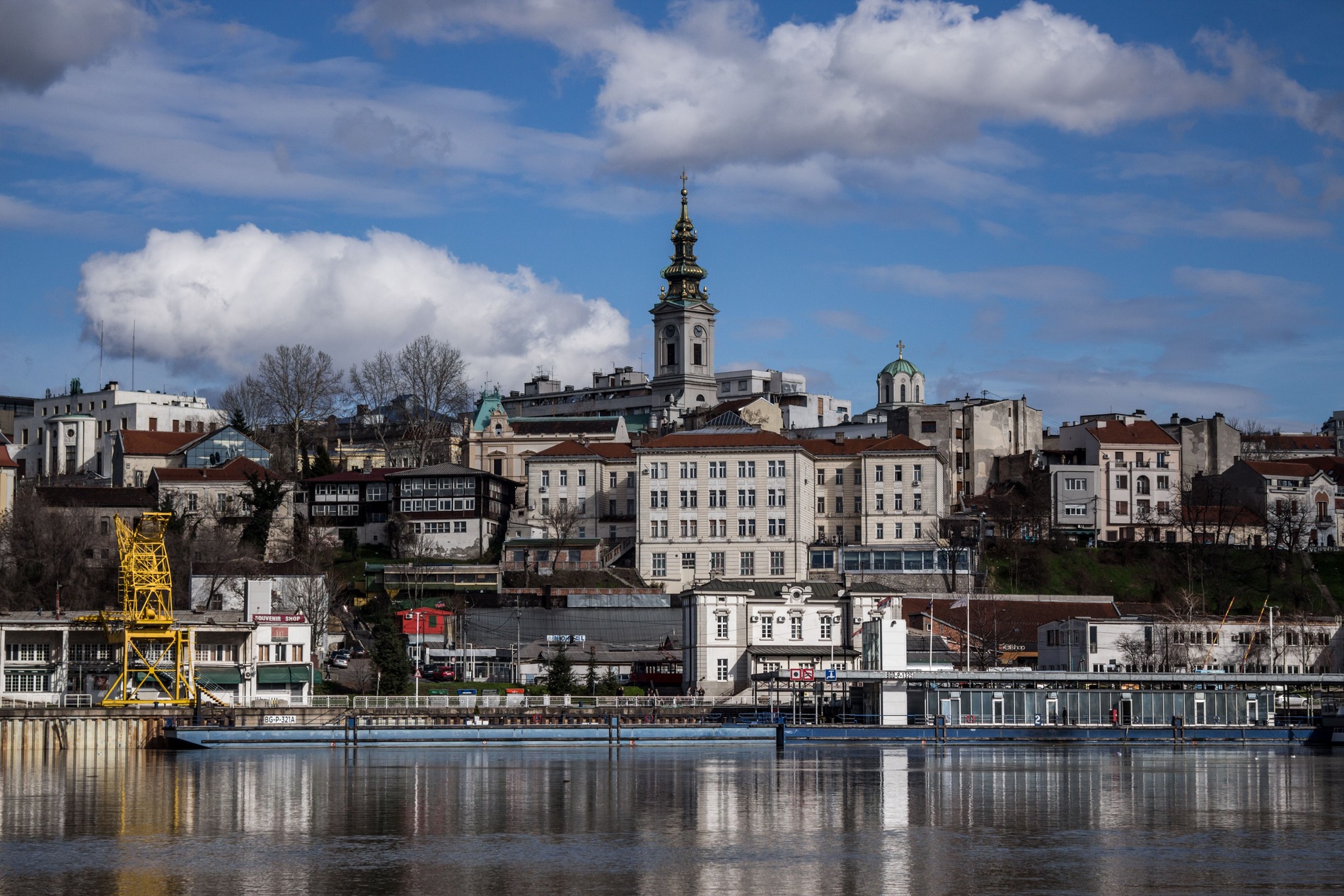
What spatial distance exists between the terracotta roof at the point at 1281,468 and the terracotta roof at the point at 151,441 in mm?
82147

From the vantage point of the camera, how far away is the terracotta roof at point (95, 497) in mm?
114312

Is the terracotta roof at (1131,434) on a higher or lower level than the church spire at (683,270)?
lower

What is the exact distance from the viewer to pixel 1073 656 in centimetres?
9300

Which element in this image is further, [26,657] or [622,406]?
[622,406]

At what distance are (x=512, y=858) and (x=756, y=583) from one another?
57.1 meters

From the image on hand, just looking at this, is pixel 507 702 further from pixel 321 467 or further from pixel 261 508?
pixel 321 467

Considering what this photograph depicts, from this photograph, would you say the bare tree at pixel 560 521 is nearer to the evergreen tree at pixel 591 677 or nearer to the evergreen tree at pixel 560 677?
the evergreen tree at pixel 591 677

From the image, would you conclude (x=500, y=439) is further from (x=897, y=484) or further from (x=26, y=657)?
(x=26, y=657)

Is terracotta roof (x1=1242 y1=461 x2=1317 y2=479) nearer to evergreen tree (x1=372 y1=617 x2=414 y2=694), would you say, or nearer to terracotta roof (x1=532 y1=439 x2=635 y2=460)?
terracotta roof (x1=532 y1=439 x2=635 y2=460)

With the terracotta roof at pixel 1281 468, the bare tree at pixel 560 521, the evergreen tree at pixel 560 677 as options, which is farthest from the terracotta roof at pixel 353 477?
the terracotta roof at pixel 1281 468

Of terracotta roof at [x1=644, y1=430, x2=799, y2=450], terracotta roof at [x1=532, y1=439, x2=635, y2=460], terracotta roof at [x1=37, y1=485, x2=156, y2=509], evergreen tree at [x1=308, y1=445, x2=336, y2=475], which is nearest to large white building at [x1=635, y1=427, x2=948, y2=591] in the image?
terracotta roof at [x1=644, y1=430, x2=799, y2=450]

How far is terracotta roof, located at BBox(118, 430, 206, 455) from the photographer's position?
134m

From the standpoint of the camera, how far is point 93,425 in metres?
150

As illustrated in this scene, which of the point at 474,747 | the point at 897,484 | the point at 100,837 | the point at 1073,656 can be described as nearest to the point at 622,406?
the point at 897,484
